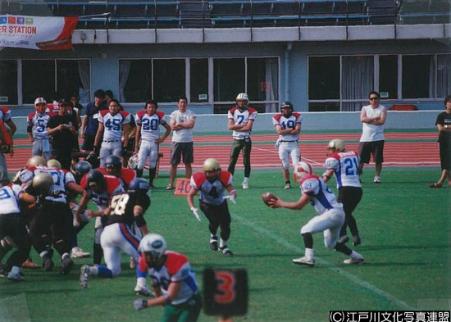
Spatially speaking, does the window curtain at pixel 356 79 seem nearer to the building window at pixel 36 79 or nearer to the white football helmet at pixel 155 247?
the building window at pixel 36 79

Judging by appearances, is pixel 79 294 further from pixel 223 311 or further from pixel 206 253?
pixel 223 311

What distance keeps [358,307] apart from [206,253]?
11.2 ft

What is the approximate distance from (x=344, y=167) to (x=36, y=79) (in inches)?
1088

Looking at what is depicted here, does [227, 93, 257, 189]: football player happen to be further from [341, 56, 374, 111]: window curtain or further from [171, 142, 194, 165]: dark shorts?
Answer: [341, 56, 374, 111]: window curtain

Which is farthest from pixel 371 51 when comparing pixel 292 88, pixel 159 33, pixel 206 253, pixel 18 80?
pixel 206 253

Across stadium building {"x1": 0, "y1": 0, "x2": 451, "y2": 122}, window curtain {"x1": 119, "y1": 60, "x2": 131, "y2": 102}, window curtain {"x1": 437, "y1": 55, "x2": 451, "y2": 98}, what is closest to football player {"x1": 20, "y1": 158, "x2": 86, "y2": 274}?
stadium building {"x1": 0, "y1": 0, "x2": 451, "y2": 122}

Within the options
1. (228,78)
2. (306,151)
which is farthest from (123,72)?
(306,151)

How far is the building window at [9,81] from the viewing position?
38188mm

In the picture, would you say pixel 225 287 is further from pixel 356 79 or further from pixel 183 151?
pixel 356 79

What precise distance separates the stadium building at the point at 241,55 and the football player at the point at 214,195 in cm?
2531

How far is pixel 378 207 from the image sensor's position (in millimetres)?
16562

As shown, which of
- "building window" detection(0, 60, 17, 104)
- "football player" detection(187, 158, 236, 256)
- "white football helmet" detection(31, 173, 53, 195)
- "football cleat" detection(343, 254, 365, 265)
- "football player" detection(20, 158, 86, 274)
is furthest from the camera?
"building window" detection(0, 60, 17, 104)

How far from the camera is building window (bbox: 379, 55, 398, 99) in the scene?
3953 cm

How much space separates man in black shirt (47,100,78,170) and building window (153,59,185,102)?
67.7ft
